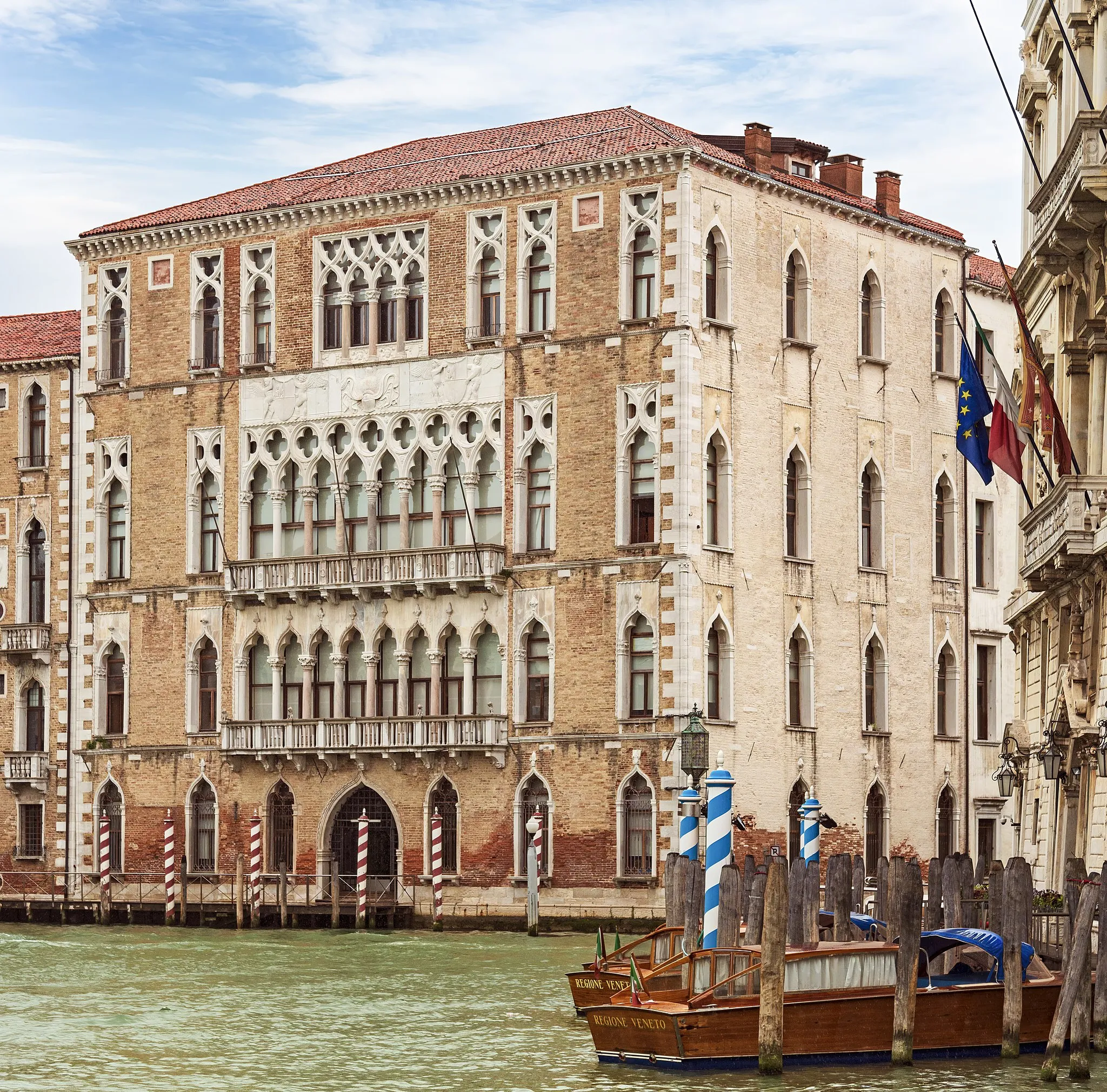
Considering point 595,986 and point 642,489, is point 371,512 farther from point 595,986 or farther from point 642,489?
point 595,986

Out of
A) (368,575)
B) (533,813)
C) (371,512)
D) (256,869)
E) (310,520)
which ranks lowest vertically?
(256,869)

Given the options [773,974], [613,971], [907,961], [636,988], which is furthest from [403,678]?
[907,961]

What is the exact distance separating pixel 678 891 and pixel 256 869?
18.0 metres

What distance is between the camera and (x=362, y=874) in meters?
42.7

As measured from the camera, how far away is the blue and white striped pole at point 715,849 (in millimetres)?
25406

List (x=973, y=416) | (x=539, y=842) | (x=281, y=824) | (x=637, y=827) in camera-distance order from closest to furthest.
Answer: (x=973, y=416)
(x=637, y=827)
(x=539, y=842)
(x=281, y=824)

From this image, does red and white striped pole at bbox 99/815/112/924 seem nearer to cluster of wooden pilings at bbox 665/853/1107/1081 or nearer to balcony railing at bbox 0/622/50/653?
balcony railing at bbox 0/622/50/653

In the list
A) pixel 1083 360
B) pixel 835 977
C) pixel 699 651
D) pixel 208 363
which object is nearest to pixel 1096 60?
pixel 1083 360

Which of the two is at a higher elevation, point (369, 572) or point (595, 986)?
point (369, 572)

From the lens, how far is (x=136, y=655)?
1864 inches

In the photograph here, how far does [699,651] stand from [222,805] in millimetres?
9986

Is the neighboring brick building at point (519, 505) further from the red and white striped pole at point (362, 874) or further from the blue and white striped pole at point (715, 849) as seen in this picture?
the blue and white striped pole at point (715, 849)

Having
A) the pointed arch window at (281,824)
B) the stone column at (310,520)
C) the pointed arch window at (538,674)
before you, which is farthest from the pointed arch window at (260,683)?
the pointed arch window at (538,674)

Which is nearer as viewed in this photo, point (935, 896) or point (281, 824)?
point (935, 896)
